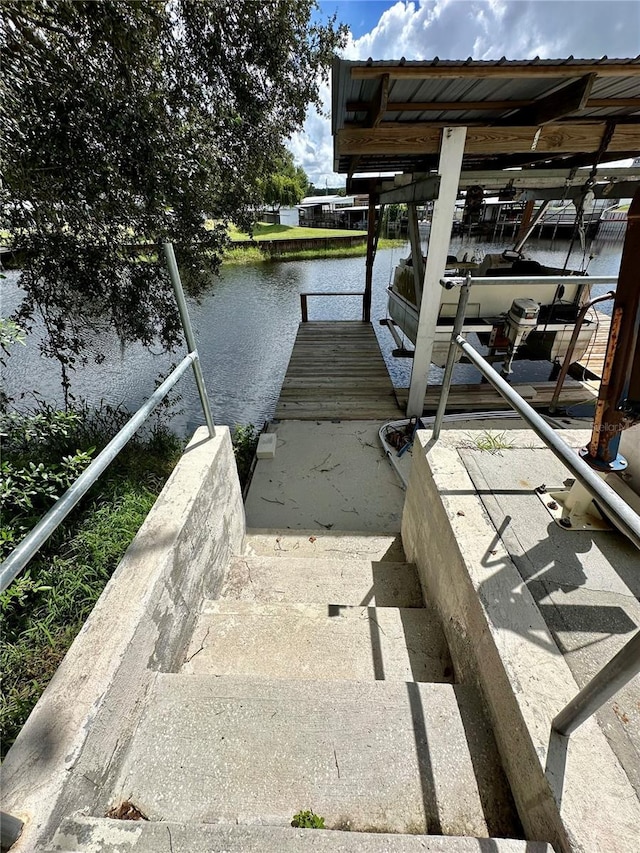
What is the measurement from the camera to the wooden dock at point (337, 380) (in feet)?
17.1

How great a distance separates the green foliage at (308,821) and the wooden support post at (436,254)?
427cm

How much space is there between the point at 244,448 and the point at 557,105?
466cm

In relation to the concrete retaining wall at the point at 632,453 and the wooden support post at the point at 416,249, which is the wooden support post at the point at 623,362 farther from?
the wooden support post at the point at 416,249

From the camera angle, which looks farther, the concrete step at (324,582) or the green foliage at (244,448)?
the green foliage at (244,448)

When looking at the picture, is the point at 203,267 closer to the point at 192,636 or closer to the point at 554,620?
the point at 192,636

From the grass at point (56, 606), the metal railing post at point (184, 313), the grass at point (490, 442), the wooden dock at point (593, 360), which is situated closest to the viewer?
the grass at point (56, 606)

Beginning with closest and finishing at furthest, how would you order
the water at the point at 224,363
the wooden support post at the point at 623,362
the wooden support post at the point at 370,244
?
1. the wooden support post at the point at 623,362
2. the water at the point at 224,363
3. the wooden support post at the point at 370,244

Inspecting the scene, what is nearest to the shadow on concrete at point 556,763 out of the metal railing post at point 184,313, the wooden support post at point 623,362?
the wooden support post at point 623,362

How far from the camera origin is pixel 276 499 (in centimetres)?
380

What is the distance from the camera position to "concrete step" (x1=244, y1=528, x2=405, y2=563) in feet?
8.57

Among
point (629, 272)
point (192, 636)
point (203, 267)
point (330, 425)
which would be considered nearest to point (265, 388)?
point (330, 425)

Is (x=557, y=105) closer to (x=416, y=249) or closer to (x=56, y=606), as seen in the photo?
(x=416, y=249)

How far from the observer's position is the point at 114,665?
101cm

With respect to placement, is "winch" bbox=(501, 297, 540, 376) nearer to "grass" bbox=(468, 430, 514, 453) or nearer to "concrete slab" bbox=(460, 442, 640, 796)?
"grass" bbox=(468, 430, 514, 453)
